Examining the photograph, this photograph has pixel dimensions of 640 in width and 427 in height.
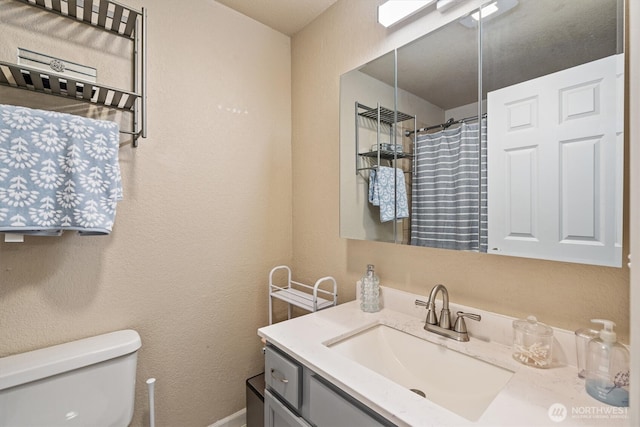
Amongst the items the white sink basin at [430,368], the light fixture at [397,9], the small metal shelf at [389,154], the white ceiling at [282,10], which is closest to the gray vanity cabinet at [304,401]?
the white sink basin at [430,368]

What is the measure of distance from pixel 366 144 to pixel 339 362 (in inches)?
36.0

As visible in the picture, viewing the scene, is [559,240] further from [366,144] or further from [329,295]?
[329,295]

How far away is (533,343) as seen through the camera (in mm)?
853

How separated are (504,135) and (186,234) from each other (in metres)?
1.36

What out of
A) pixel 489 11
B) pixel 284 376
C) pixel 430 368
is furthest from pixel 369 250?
pixel 489 11

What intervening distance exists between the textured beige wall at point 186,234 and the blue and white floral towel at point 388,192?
2.11ft

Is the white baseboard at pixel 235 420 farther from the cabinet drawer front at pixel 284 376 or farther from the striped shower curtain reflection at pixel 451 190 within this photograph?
the striped shower curtain reflection at pixel 451 190

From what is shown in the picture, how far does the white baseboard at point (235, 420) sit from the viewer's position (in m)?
1.53

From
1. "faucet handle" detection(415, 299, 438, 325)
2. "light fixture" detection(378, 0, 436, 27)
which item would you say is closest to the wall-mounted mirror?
"light fixture" detection(378, 0, 436, 27)

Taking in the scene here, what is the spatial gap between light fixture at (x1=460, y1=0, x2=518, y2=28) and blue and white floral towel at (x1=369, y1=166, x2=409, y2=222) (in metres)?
0.55

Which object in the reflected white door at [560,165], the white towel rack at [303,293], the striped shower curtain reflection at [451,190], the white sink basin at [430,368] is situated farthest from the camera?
the white towel rack at [303,293]

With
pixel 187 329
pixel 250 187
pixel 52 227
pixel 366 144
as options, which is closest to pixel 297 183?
pixel 250 187

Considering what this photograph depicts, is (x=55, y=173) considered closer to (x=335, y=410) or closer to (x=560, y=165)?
(x=335, y=410)

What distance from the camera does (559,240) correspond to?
2.74 feet
